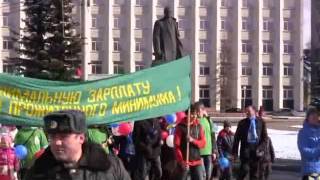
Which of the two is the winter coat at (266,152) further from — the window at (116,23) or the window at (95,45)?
the window at (116,23)

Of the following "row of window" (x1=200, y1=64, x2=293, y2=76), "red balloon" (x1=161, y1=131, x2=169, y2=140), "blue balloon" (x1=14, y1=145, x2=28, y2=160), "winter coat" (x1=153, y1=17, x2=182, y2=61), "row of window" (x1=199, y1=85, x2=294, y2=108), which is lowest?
"row of window" (x1=199, y1=85, x2=294, y2=108)

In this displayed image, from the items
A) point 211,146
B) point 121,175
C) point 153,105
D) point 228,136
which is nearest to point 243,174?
point 211,146

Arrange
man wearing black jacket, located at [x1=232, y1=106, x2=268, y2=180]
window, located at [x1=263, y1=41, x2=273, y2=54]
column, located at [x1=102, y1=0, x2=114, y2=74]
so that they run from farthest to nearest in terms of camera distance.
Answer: window, located at [x1=263, y1=41, x2=273, y2=54] → column, located at [x1=102, y1=0, x2=114, y2=74] → man wearing black jacket, located at [x1=232, y1=106, x2=268, y2=180]

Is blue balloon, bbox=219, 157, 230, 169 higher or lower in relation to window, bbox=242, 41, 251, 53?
lower

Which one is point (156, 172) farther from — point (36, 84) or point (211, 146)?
point (36, 84)

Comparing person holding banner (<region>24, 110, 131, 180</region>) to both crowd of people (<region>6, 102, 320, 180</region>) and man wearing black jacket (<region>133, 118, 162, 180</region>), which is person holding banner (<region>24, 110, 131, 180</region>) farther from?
man wearing black jacket (<region>133, 118, 162, 180</region>)

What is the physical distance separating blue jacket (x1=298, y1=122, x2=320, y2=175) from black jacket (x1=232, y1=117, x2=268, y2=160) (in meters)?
3.75

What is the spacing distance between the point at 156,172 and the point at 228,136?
3.41m

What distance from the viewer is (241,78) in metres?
97.4

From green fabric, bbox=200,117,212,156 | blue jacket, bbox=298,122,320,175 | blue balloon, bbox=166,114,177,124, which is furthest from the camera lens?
blue balloon, bbox=166,114,177,124

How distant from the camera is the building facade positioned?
94.9m

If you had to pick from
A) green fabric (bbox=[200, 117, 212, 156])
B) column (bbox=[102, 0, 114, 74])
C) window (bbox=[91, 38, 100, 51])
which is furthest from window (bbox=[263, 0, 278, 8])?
green fabric (bbox=[200, 117, 212, 156])

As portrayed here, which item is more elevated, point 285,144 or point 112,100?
point 112,100

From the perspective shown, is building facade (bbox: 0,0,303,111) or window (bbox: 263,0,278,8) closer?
building facade (bbox: 0,0,303,111)
